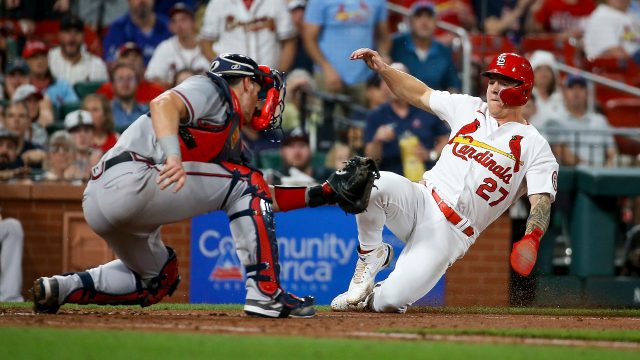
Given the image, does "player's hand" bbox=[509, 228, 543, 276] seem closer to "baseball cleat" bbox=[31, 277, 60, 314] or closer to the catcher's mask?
the catcher's mask

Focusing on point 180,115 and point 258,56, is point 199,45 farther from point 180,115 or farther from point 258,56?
point 180,115

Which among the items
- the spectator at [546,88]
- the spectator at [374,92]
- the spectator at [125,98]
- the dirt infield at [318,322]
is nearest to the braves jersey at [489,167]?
the dirt infield at [318,322]

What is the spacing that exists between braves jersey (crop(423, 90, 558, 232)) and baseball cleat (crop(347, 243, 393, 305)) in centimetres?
57

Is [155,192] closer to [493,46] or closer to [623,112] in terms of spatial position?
[493,46]

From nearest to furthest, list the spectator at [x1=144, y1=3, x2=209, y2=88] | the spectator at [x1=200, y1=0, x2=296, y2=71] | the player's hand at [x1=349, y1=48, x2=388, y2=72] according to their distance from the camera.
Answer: the player's hand at [x1=349, y1=48, x2=388, y2=72] → the spectator at [x1=200, y1=0, x2=296, y2=71] → the spectator at [x1=144, y1=3, x2=209, y2=88]

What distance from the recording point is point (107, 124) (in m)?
10.9

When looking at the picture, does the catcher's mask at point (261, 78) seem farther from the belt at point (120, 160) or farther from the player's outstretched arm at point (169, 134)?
the belt at point (120, 160)

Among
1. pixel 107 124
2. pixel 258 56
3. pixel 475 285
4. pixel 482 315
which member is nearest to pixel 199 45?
pixel 258 56

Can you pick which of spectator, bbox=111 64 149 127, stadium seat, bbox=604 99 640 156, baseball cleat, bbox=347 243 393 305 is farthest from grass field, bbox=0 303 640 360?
stadium seat, bbox=604 99 640 156

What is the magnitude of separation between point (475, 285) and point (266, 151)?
2.45m

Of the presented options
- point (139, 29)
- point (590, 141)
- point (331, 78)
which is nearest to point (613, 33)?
point (590, 141)

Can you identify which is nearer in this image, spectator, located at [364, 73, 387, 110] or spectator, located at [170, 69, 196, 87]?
spectator, located at [364, 73, 387, 110]

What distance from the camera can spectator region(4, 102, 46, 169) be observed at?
35.6ft

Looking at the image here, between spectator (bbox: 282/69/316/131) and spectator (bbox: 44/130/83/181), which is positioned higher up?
spectator (bbox: 282/69/316/131)
